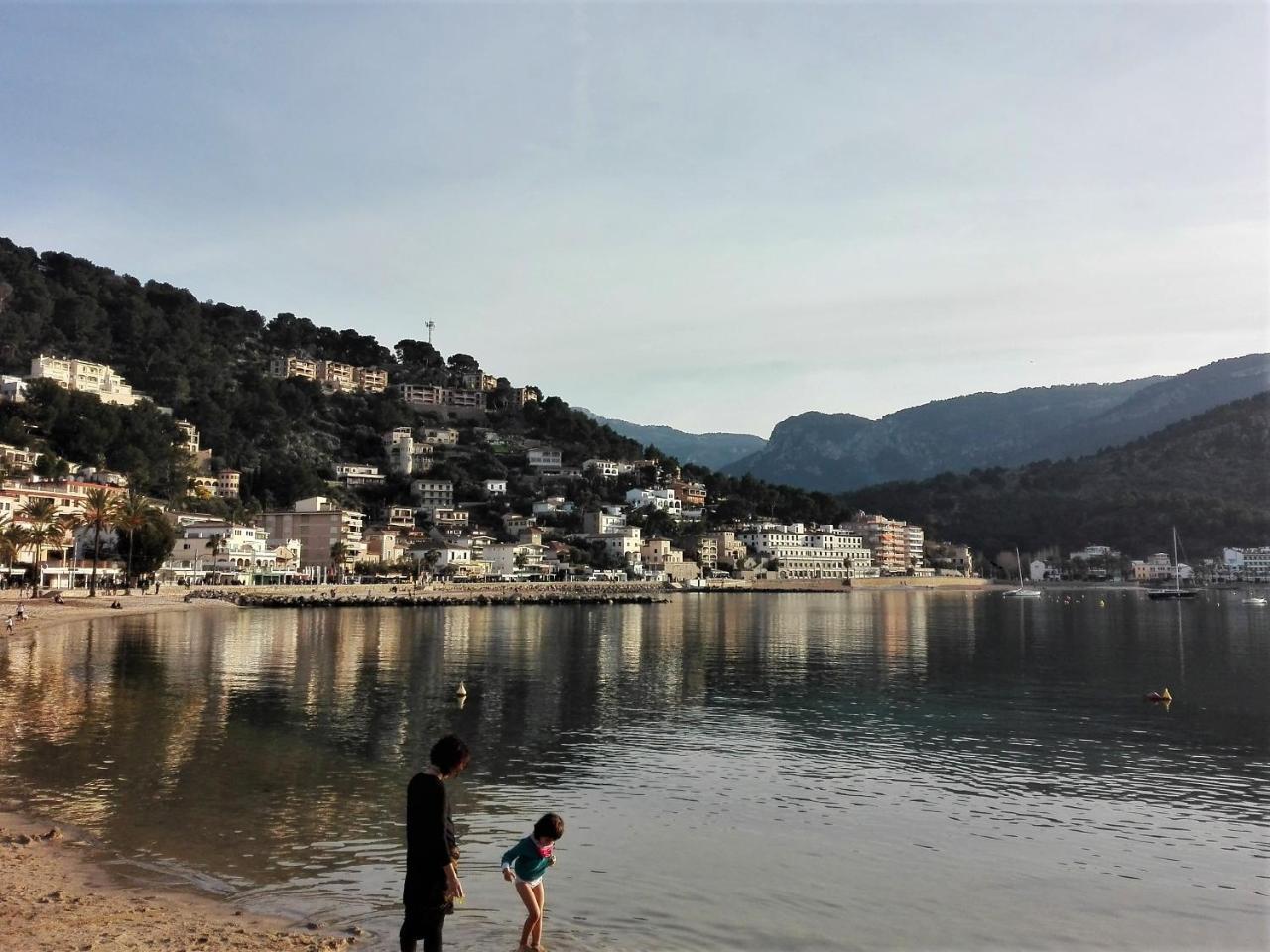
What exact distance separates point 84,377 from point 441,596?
64034 mm

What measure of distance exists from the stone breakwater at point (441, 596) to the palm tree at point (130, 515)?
24.0ft

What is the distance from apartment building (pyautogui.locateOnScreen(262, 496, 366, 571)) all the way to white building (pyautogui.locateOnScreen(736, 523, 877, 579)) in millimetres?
69426

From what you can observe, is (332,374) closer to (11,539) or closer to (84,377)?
(84,377)

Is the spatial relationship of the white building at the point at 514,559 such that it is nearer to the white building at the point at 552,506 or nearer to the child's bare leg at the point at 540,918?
the white building at the point at 552,506

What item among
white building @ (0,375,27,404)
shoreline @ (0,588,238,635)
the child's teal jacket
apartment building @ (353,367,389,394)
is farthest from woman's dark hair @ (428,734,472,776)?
apartment building @ (353,367,389,394)

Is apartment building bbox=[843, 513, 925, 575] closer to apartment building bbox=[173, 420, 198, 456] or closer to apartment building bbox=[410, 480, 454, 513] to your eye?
apartment building bbox=[410, 480, 454, 513]

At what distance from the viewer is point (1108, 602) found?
10988cm

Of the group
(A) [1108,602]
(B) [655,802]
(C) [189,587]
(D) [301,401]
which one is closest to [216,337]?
(D) [301,401]

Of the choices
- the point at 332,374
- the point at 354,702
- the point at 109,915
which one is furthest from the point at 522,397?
the point at 109,915

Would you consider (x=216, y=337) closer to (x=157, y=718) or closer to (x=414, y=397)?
(x=414, y=397)

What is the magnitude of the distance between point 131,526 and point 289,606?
15151mm

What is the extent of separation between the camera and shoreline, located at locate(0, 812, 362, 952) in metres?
9.13

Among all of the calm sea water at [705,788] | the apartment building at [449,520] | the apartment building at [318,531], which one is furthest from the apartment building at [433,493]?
the calm sea water at [705,788]

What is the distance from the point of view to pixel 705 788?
1723cm
